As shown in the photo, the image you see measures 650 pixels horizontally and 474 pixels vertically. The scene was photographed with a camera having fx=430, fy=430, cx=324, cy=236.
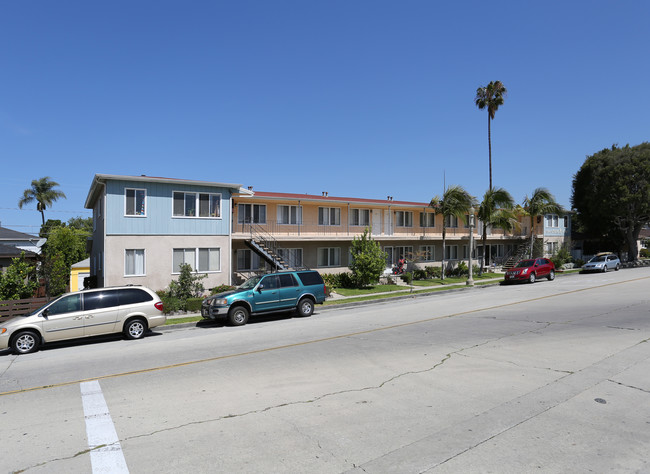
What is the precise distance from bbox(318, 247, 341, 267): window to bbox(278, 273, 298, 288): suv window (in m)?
13.4

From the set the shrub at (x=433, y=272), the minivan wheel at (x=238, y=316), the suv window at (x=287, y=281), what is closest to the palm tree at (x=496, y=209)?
the shrub at (x=433, y=272)

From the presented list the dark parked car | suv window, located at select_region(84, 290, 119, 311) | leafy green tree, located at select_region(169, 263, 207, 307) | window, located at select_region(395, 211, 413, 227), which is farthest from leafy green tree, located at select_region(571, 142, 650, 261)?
suv window, located at select_region(84, 290, 119, 311)

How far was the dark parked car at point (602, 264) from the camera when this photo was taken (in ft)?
121

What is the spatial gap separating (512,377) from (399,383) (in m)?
2.07

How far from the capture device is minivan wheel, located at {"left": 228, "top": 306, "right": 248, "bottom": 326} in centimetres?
1569

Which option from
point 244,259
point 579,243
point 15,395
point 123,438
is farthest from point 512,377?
point 579,243

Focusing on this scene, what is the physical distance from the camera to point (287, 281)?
17188 millimetres

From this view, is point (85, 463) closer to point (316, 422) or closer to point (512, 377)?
point (316, 422)

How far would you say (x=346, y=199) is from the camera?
31.3 metres

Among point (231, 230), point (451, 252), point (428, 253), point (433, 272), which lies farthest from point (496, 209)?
point (231, 230)

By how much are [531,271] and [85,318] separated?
27526 mm

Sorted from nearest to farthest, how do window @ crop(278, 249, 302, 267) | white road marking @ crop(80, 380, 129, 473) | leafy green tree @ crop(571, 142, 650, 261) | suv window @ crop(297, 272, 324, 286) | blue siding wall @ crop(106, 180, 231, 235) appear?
white road marking @ crop(80, 380, 129, 473) → suv window @ crop(297, 272, 324, 286) → blue siding wall @ crop(106, 180, 231, 235) → window @ crop(278, 249, 302, 267) → leafy green tree @ crop(571, 142, 650, 261)

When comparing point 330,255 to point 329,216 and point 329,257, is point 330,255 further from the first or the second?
point 329,216

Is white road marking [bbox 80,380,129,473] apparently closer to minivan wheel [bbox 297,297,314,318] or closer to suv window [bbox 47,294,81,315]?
suv window [bbox 47,294,81,315]
